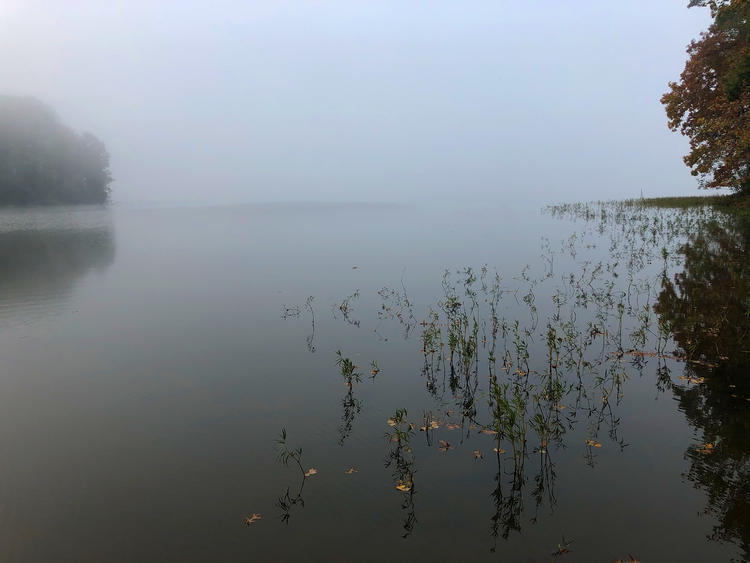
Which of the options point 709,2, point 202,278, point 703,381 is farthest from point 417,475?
point 709,2

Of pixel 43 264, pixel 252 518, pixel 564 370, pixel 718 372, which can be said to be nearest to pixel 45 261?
pixel 43 264

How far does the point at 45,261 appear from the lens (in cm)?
2403

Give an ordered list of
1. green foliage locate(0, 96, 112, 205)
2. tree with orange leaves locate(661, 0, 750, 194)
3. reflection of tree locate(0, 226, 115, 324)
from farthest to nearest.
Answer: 1. green foliage locate(0, 96, 112, 205)
2. tree with orange leaves locate(661, 0, 750, 194)
3. reflection of tree locate(0, 226, 115, 324)

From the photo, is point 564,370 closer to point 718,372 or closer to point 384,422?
point 718,372

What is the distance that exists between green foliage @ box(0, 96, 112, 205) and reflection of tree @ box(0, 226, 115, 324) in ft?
163

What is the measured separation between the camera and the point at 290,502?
5391 mm

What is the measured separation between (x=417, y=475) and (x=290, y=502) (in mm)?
1559

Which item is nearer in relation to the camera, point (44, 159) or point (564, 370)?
point (564, 370)

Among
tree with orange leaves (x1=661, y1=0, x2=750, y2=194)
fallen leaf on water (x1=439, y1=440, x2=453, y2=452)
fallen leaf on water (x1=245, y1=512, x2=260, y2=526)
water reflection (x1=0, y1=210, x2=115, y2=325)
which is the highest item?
tree with orange leaves (x1=661, y1=0, x2=750, y2=194)

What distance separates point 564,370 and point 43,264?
→ 2451cm

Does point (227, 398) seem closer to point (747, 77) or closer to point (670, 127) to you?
point (747, 77)

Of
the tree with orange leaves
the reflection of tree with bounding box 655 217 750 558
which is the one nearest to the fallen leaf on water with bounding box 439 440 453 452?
the reflection of tree with bounding box 655 217 750 558

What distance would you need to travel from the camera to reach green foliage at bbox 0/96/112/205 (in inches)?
3061

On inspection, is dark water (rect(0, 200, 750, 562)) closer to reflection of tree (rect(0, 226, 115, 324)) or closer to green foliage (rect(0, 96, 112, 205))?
reflection of tree (rect(0, 226, 115, 324))
